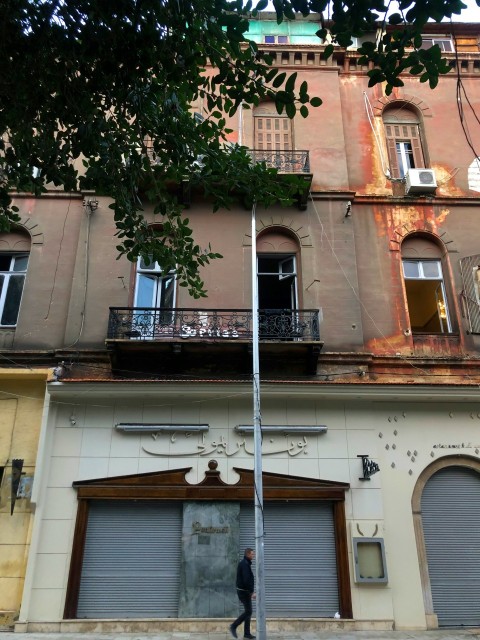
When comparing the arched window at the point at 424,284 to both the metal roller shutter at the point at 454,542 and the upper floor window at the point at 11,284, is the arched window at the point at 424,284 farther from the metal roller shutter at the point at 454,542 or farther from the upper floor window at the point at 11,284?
the upper floor window at the point at 11,284

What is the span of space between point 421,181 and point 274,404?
7421 mm

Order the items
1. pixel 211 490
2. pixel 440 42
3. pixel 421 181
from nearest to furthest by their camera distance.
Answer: pixel 211 490, pixel 421 181, pixel 440 42

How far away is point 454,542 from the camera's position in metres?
11.4

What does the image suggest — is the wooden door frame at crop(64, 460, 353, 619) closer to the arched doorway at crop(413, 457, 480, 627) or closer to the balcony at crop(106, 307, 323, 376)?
the arched doorway at crop(413, 457, 480, 627)

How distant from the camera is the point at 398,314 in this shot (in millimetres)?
13398

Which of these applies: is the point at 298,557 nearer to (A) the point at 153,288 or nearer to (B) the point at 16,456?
(B) the point at 16,456

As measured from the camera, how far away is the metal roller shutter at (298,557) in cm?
1082

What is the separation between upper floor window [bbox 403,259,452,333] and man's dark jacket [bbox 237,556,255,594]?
7.35 meters

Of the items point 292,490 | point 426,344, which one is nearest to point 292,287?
point 426,344

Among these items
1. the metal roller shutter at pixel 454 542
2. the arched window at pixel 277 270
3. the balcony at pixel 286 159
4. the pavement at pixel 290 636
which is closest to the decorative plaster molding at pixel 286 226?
the arched window at pixel 277 270

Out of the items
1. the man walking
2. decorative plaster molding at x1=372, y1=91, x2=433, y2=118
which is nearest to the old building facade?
the man walking

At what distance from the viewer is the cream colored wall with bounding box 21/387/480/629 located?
35.7 ft

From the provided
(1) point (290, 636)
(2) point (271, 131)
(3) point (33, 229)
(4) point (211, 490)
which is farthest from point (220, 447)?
(2) point (271, 131)

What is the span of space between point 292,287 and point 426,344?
142 inches
